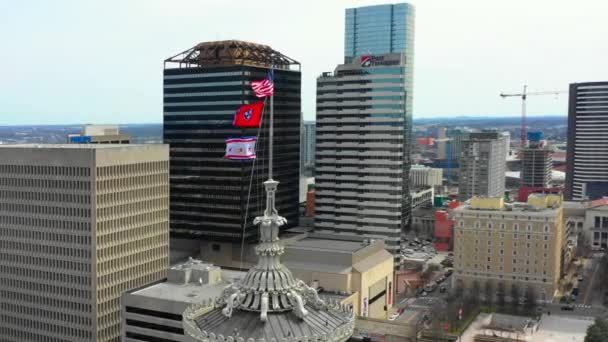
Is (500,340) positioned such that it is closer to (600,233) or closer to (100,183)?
(100,183)

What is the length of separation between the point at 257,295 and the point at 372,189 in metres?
125

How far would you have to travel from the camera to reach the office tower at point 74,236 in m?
87.2

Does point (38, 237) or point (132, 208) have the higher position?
point (132, 208)

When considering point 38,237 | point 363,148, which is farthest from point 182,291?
point 363,148

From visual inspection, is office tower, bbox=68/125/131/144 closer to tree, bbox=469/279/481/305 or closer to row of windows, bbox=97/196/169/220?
row of windows, bbox=97/196/169/220

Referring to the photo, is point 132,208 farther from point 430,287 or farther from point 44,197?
point 430,287

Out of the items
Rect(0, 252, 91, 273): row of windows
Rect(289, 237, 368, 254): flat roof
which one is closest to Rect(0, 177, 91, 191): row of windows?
Rect(0, 252, 91, 273): row of windows

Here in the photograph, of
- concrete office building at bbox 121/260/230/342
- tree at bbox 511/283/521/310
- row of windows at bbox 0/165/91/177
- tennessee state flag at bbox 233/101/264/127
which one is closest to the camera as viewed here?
tennessee state flag at bbox 233/101/264/127

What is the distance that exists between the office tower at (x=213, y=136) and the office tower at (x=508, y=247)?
135 ft

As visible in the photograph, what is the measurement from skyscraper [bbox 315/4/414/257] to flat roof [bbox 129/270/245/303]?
61.4 metres

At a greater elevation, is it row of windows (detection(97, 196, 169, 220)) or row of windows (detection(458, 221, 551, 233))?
row of windows (detection(97, 196, 169, 220))

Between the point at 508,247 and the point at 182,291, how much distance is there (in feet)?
228

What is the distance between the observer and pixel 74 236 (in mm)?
88062

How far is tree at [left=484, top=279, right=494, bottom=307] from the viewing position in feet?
411
